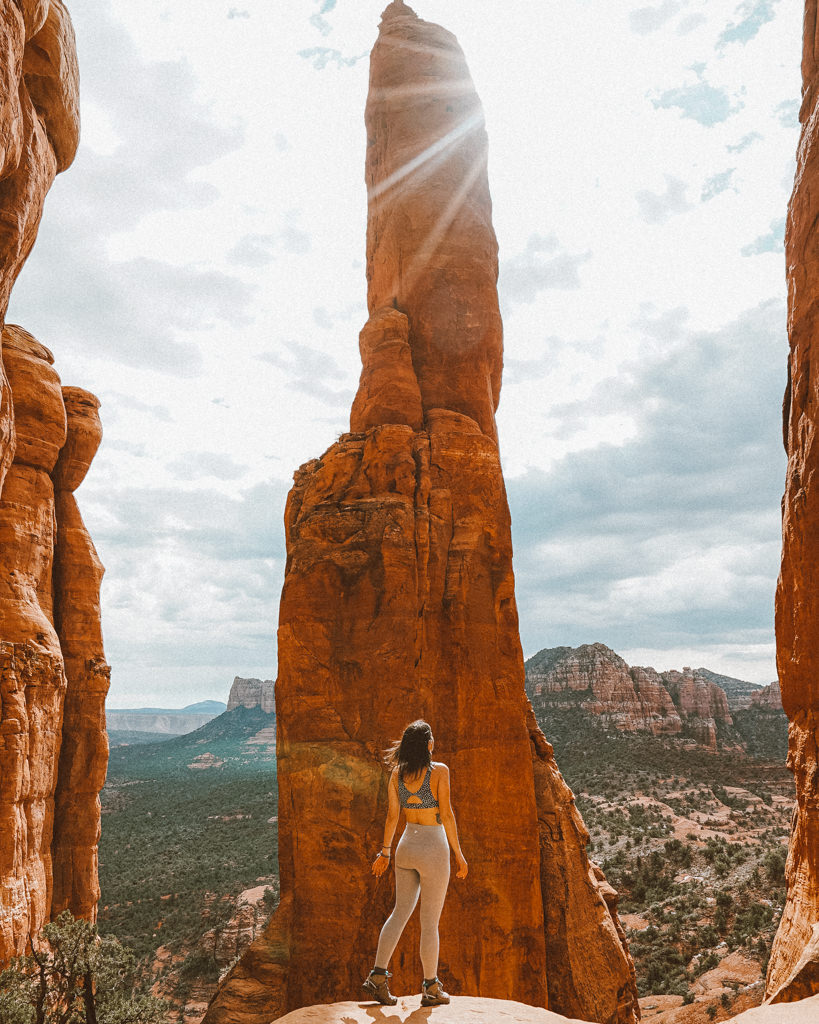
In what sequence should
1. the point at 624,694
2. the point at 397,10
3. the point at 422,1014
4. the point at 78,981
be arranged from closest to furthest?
the point at 422,1014 < the point at 78,981 < the point at 397,10 < the point at 624,694

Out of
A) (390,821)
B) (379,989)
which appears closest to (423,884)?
(390,821)

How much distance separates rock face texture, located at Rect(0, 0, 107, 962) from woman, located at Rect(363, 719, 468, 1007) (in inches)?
314

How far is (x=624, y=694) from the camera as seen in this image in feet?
254

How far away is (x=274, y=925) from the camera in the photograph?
15.4 m

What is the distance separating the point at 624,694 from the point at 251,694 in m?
124

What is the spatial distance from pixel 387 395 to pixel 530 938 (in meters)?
14.2

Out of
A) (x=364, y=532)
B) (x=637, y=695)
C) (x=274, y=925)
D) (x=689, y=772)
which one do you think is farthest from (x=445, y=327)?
(x=637, y=695)

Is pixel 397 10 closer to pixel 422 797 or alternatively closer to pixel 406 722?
pixel 406 722

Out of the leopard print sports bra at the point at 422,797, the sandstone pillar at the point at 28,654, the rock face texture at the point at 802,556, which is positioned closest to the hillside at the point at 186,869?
the sandstone pillar at the point at 28,654

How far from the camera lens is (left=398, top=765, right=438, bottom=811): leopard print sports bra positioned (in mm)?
7164

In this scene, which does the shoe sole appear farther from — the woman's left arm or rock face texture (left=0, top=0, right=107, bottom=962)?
rock face texture (left=0, top=0, right=107, bottom=962)

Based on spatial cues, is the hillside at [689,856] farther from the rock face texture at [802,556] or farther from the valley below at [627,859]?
the rock face texture at [802,556]

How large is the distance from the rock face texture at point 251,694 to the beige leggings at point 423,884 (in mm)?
170788

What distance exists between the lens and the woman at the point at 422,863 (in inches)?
272
